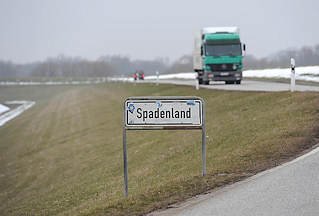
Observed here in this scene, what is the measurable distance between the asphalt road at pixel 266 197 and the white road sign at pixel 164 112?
121cm

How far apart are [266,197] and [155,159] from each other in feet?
28.3

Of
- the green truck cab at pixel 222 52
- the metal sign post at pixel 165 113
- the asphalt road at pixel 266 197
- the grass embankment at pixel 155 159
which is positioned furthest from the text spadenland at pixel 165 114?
the green truck cab at pixel 222 52

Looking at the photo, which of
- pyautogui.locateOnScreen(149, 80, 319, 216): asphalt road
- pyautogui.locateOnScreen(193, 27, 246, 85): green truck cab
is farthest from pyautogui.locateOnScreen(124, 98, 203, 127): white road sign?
pyautogui.locateOnScreen(193, 27, 246, 85): green truck cab

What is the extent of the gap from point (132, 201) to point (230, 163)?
9.27 feet

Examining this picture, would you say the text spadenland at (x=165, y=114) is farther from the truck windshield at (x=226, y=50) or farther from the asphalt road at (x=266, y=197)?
the truck windshield at (x=226, y=50)

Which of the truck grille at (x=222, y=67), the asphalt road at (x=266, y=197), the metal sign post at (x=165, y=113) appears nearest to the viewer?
the asphalt road at (x=266, y=197)

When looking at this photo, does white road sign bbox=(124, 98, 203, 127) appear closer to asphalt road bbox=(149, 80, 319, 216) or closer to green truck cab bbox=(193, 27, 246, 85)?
asphalt road bbox=(149, 80, 319, 216)

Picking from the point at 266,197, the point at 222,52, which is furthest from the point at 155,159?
the point at 222,52

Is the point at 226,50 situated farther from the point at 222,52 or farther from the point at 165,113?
the point at 165,113

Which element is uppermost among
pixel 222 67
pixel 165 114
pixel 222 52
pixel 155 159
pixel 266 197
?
pixel 222 52

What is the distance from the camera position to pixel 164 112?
8.45 meters

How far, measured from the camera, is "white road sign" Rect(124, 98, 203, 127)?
8.44 meters

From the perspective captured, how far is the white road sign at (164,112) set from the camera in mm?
8438

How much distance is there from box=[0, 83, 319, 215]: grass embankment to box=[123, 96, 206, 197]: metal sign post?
0.98m
